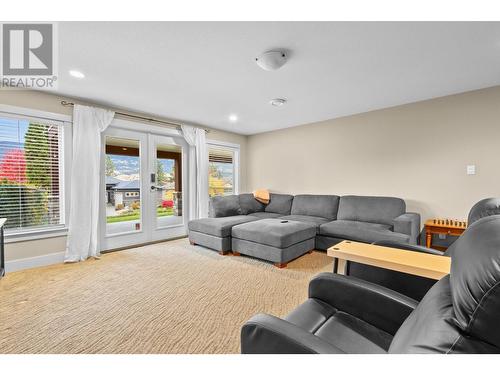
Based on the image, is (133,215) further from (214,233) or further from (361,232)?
(361,232)

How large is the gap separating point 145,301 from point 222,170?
354 cm

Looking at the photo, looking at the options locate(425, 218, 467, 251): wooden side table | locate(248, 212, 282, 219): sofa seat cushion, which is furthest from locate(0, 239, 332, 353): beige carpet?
locate(425, 218, 467, 251): wooden side table

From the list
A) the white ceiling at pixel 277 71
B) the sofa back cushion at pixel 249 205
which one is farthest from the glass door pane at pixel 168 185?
the sofa back cushion at pixel 249 205

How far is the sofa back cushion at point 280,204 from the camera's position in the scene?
4715 millimetres

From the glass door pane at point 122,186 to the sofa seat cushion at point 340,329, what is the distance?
3411 millimetres

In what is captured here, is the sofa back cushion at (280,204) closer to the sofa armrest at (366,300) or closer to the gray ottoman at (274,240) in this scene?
the gray ottoman at (274,240)

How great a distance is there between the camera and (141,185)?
3893mm

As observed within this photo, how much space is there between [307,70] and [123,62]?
5.93 ft

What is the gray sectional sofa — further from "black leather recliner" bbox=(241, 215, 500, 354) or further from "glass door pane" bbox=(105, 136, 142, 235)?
"black leather recliner" bbox=(241, 215, 500, 354)

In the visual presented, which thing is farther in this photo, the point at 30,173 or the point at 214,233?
the point at 214,233

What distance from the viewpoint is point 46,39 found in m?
1.84

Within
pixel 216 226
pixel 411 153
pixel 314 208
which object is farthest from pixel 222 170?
pixel 411 153

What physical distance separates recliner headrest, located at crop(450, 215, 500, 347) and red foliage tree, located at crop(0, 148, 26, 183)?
13.1 feet

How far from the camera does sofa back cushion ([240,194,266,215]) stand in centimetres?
466
